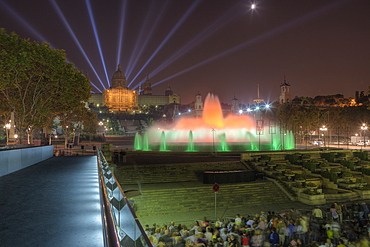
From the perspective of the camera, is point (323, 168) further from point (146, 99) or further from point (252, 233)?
point (146, 99)

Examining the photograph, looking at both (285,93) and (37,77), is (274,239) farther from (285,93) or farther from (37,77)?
(285,93)

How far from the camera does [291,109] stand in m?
67.4

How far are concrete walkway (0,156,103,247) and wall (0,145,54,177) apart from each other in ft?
9.24

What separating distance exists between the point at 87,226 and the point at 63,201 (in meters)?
2.26

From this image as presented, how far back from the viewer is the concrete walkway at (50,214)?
4.31 m

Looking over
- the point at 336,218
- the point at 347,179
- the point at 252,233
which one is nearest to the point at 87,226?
the point at 252,233

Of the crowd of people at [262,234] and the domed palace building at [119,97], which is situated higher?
the domed palace building at [119,97]

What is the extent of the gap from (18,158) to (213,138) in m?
30.8

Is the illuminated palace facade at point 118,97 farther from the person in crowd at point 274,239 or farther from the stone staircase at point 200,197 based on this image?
the person in crowd at point 274,239

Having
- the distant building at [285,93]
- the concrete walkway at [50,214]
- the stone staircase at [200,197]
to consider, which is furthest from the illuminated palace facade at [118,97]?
the concrete walkway at [50,214]

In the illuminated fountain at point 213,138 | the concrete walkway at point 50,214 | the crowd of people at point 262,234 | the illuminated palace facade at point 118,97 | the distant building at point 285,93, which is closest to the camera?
the concrete walkway at point 50,214

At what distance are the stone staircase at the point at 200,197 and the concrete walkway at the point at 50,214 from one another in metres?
10.6

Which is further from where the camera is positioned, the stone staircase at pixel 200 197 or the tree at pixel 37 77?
the tree at pixel 37 77

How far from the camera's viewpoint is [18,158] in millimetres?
13719
